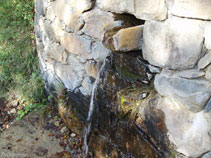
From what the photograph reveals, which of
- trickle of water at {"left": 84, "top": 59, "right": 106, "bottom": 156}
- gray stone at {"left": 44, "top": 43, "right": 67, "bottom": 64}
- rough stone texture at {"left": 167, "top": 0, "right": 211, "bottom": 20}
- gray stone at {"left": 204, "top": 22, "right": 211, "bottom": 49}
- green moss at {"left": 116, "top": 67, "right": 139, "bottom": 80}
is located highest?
rough stone texture at {"left": 167, "top": 0, "right": 211, "bottom": 20}

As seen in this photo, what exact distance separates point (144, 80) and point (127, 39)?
0.37 metres

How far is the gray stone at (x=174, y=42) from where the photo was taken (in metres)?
1.26

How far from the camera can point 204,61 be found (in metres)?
1.26

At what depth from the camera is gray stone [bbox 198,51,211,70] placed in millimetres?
1232

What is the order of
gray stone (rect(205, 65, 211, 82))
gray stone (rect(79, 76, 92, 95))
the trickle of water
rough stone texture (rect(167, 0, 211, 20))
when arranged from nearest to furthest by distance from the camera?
rough stone texture (rect(167, 0, 211, 20))
gray stone (rect(205, 65, 211, 82))
the trickle of water
gray stone (rect(79, 76, 92, 95))

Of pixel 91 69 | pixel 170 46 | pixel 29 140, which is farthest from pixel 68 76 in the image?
pixel 170 46

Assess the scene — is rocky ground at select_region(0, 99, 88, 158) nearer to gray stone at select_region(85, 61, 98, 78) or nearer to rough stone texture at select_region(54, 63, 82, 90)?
rough stone texture at select_region(54, 63, 82, 90)

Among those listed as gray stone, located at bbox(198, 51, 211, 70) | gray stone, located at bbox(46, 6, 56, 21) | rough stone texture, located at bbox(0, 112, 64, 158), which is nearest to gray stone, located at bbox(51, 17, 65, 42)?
gray stone, located at bbox(46, 6, 56, 21)

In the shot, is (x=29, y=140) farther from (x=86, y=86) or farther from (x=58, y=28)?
(x=58, y=28)

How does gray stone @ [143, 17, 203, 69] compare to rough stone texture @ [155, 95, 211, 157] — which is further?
rough stone texture @ [155, 95, 211, 157]

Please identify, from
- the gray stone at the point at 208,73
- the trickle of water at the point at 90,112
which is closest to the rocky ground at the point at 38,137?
the trickle of water at the point at 90,112

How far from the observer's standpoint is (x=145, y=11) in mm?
1484

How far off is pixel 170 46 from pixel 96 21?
2.85ft

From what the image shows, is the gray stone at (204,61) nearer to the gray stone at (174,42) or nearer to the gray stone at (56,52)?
the gray stone at (174,42)
